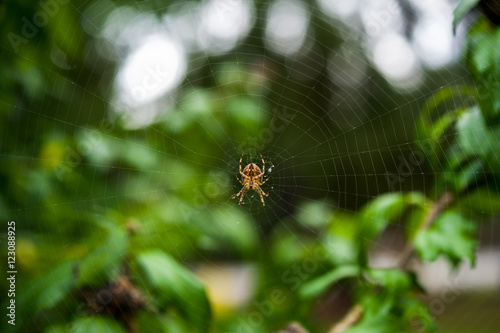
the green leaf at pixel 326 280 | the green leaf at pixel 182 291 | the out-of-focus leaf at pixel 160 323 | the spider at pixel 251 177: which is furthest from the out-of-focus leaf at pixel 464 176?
the spider at pixel 251 177

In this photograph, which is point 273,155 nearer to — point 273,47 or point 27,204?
point 273,47

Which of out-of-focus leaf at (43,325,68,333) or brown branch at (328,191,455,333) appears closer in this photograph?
out-of-focus leaf at (43,325,68,333)

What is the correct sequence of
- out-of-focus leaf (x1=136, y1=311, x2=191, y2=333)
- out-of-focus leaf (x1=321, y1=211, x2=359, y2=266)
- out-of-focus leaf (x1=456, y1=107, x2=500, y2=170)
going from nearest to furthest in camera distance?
out-of-focus leaf (x1=456, y1=107, x2=500, y2=170) < out-of-focus leaf (x1=136, y1=311, x2=191, y2=333) < out-of-focus leaf (x1=321, y1=211, x2=359, y2=266)

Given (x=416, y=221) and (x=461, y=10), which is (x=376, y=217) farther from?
(x=461, y=10)

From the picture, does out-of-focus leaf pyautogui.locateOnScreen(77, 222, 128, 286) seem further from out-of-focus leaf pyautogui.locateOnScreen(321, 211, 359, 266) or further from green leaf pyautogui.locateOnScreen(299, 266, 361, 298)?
out-of-focus leaf pyautogui.locateOnScreen(321, 211, 359, 266)

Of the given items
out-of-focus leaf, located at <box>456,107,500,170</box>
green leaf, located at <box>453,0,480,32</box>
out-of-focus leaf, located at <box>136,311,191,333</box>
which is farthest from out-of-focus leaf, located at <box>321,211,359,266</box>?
green leaf, located at <box>453,0,480,32</box>

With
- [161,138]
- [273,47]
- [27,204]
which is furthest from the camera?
[273,47]

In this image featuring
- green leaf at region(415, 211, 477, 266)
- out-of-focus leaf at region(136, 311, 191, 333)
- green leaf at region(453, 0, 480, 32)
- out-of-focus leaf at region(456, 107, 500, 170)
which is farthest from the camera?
out-of-focus leaf at region(136, 311, 191, 333)

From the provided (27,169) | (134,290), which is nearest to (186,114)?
(27,169)
